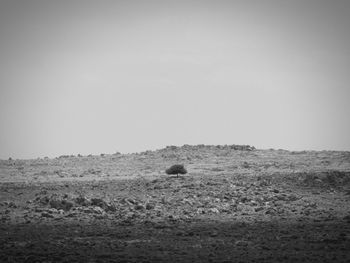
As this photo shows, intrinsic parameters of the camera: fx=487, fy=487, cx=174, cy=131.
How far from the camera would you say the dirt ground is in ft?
35.2

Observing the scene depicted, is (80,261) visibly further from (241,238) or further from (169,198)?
(169,198)

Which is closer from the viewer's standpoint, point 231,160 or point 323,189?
point 323,189

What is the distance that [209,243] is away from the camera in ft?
38.1

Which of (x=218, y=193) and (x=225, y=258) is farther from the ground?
(x=218, y=193)

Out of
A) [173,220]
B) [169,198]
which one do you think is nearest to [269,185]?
[169,198]

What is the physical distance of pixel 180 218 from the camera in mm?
14867

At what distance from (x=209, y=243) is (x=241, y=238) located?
1.00 m

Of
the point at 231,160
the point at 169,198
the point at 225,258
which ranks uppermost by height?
the point at 231,160

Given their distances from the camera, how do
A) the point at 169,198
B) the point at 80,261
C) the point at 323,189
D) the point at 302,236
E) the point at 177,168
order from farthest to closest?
the point at 177,168 < the point at 323,189 < the point at 169,198 < the point at 302,236 < the point at 80,261

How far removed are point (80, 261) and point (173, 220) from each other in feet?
16.2

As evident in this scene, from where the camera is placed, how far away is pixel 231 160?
3130 centimetres

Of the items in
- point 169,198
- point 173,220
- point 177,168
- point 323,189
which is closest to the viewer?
point 173,220

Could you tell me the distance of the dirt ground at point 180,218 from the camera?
10742 millimetres

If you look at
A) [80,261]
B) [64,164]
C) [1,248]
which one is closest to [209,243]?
[80,261]
